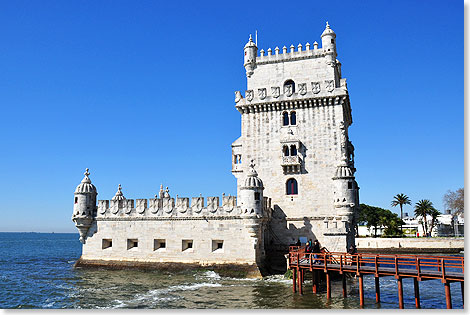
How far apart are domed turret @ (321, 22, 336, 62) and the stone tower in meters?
0.09

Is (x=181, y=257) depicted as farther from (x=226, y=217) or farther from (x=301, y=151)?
(x=301, y=151)

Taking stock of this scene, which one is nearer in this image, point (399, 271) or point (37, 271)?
point (399, 271)

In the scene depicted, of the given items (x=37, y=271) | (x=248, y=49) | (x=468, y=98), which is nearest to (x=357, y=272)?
(x=468, y=98)

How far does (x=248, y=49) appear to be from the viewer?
4084cm

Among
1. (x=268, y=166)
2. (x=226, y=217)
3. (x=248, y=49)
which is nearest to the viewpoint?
(x=226, y=217)

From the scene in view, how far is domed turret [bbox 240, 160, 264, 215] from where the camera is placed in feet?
111

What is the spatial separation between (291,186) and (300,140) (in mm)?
4278

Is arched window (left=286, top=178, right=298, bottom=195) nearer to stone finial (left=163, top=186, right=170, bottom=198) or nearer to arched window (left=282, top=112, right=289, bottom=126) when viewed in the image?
arched window (left=282, top=112, right=289, bottom=126)

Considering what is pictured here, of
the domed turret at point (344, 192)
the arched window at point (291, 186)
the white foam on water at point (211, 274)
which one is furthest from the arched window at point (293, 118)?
the white foam on water at point (211, 274)

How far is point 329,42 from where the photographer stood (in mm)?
38531

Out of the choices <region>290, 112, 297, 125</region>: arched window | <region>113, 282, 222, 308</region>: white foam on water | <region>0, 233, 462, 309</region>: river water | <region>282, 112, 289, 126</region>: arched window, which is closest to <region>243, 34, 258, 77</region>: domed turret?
<region>282, 112, 289, 126</region>: arched window

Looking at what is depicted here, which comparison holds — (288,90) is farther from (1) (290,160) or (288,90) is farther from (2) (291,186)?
(2) (291,186)

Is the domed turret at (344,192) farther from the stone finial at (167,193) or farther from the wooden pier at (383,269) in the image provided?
the stone finial at (167,193)

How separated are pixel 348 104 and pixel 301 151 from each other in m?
6.88
